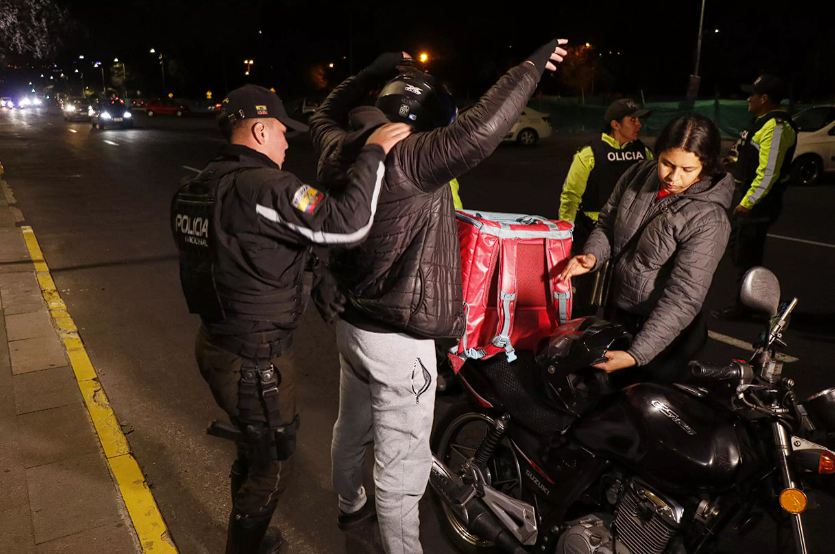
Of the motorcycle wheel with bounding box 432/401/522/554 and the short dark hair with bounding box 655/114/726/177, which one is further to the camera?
the motorcycle wheel with bounding box 432/401/522/554

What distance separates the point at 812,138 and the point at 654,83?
37651mm

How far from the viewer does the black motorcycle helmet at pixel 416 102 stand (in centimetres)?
232

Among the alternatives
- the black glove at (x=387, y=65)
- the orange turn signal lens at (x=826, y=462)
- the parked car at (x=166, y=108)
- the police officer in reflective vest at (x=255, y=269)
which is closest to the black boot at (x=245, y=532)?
the police officer in reflective vest at (x=255, y=269)

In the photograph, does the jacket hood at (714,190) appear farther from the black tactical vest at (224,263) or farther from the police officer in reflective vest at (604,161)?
the police officer in reflective vest at (604,161)

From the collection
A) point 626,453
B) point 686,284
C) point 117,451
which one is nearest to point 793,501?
point 626,453

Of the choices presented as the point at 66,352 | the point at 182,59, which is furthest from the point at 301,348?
the point at 182,59

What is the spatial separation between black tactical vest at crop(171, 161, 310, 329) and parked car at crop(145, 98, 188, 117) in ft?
177

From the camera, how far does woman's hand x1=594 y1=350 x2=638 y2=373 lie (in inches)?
94.3

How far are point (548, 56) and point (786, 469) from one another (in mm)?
1523

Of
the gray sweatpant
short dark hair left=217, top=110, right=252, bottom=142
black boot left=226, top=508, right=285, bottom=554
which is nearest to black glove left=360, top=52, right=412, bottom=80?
short dark hair left=217, top=110, right=252, bottom=142

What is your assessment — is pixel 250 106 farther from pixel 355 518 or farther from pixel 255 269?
pixel 355 518

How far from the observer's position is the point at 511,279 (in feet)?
8.63

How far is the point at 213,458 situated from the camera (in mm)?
3793

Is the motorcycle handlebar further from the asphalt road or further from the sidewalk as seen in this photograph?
the sidewalk
